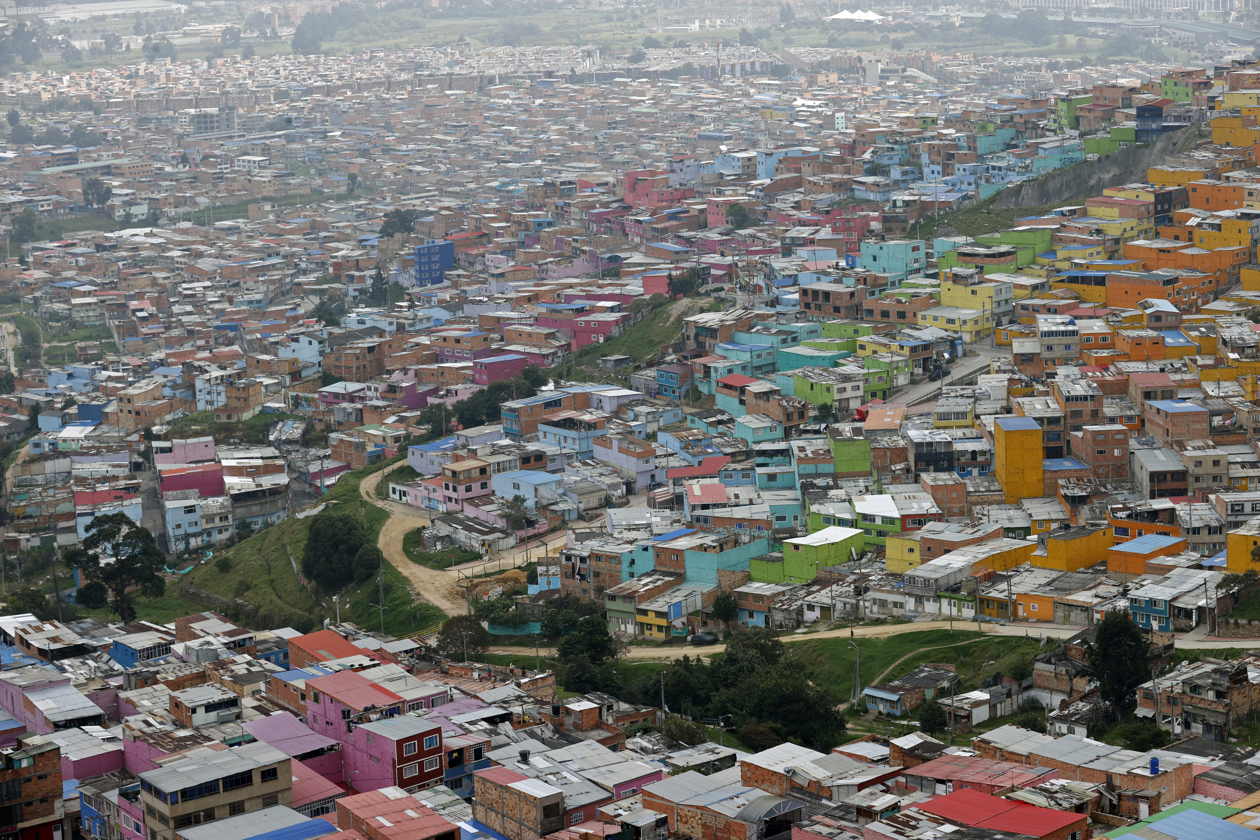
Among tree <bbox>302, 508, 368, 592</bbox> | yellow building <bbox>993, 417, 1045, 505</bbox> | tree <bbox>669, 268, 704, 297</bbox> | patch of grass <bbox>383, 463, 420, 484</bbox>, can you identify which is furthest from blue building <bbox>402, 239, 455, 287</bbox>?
yellow building <bbox>993, 417, 1045, 505</bbox>

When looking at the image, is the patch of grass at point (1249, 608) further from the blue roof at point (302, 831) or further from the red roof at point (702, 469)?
the blue roof at point (302, 831)

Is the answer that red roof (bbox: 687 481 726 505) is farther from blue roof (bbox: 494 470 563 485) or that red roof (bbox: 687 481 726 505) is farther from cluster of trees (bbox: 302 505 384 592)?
cluster of trees (bbox: 302 505 384 592)

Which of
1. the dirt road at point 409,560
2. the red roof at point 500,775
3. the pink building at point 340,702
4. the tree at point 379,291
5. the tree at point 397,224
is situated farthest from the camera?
the tree at point 397,224

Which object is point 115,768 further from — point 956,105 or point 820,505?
point 956,105

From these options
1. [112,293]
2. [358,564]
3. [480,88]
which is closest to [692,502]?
[358,564]

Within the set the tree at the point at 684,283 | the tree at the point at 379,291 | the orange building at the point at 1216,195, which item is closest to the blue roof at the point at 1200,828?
the orange building at the point at 1216,195

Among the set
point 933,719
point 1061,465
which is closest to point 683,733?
point 933,719

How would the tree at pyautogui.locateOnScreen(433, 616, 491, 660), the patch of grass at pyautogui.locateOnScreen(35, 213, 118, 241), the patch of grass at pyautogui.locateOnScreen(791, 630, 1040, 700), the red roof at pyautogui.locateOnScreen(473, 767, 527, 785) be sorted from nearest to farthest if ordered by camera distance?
the red roof at pyautogui.locateOnScreen(473, 767, 527, 785), the patch of grass at pyautogui.locateOnScreen(791, 630, 1040, 700), the tree at pyautogui.locateOnScreen(433, 616, 491, 660), the patch of grass at pyautogui.locateOnScreen(35, 213, 118, 241)
